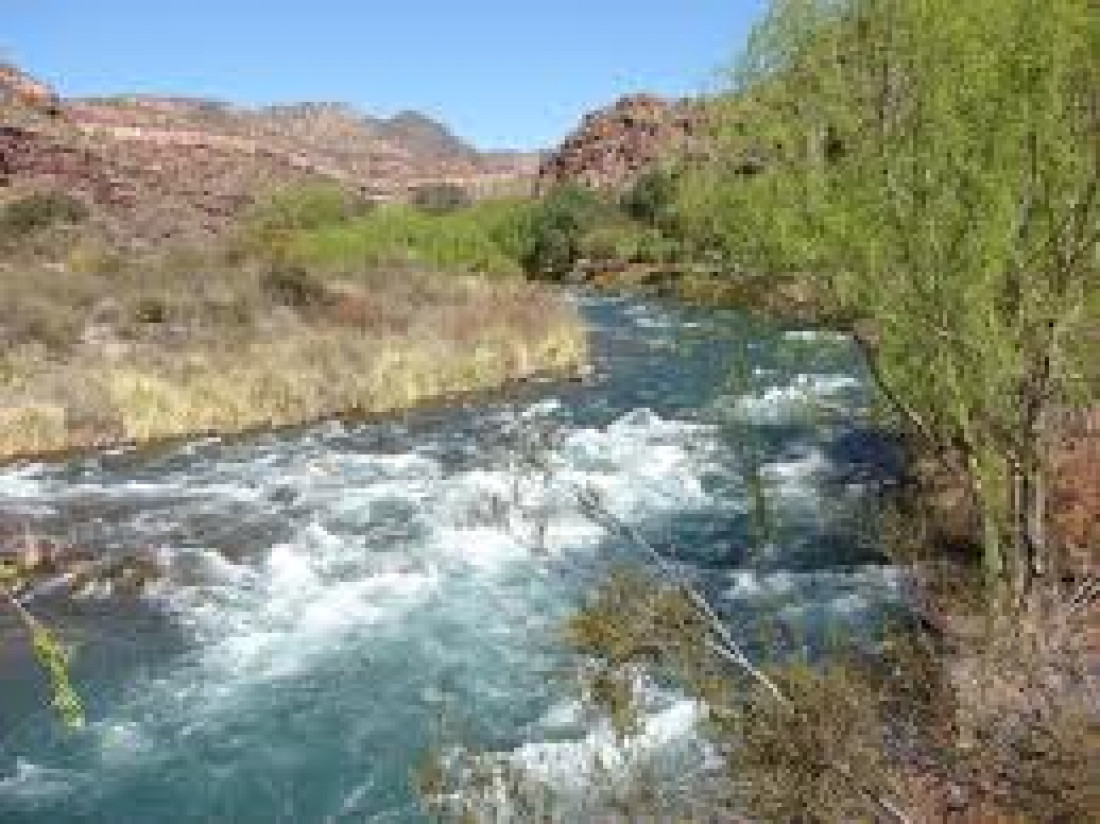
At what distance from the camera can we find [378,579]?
815 inches

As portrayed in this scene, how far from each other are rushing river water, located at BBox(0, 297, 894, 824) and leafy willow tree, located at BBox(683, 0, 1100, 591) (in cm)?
207

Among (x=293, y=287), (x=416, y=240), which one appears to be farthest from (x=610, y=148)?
(x=293, y=287)

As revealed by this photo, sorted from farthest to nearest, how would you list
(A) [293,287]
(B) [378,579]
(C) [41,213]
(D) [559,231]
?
(D) [559,231]
(C) [41,213]
(A) [293,287]
(B) [378,579]

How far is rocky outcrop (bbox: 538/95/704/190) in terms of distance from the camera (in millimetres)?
164375

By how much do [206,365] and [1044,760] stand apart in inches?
1075

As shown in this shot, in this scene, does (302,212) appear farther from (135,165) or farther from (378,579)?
(378,579)

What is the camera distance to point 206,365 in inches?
1369

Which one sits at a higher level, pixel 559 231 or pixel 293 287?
pixel 293 287

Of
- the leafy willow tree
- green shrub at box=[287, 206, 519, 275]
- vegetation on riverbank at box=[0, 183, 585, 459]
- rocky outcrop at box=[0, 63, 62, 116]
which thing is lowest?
green shrub at box=[287, 206, 519, 275]

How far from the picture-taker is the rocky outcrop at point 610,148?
539 feet

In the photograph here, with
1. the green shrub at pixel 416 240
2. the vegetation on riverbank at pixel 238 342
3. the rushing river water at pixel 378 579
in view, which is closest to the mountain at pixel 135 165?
the green shrub at pixel 416 240

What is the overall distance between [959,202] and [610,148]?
168m

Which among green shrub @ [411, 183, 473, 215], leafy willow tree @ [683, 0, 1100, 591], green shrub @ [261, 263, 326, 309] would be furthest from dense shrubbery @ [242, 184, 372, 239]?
leafy willow tree @ [683, 0, 1100, 591]

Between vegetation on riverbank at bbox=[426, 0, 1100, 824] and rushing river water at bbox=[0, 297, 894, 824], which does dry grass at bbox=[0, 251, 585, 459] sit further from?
vegetation on riverbank at bbox=[426, 0, 1100, 824]
